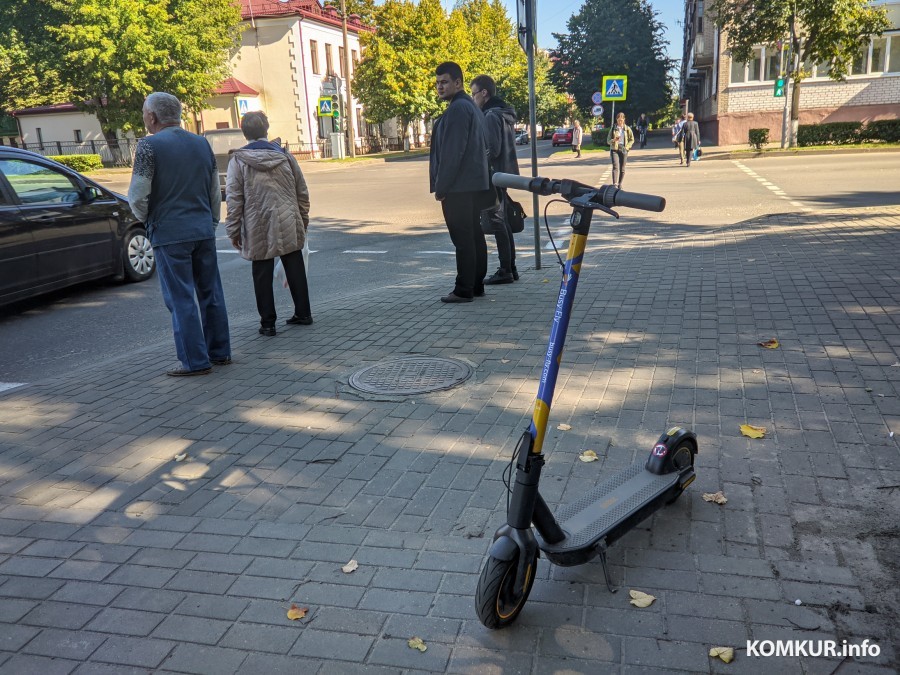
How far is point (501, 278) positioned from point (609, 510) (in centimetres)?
548

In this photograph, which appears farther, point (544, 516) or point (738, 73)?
point (738, 73)

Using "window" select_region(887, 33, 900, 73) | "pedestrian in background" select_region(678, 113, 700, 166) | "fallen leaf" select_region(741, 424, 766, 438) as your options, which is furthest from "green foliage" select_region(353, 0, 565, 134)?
"fallen leaf" select_region(741, 424, 766, 438)

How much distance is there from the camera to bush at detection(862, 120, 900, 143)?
2878cm

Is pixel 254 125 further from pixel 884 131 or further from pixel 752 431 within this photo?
pixel 884 131

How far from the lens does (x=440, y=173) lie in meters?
7.18

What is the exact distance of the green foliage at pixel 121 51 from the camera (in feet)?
125

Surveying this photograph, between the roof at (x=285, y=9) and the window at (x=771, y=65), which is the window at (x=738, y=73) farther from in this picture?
the roof at (x=285, y=9)

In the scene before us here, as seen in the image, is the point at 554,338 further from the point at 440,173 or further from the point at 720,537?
the point at 440,173

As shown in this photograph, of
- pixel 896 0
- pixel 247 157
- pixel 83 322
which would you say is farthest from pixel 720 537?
pixel 896 0

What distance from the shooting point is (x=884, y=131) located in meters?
29.0

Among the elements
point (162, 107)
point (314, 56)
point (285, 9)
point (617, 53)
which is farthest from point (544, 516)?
point (617, 53)

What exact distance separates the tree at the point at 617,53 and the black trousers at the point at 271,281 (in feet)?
199

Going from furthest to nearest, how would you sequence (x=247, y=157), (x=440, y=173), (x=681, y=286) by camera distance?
1. (x=681, y=286)
2. (x=440, y=173)
3. (x=247, y=157)

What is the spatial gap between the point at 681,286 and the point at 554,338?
5428mm
